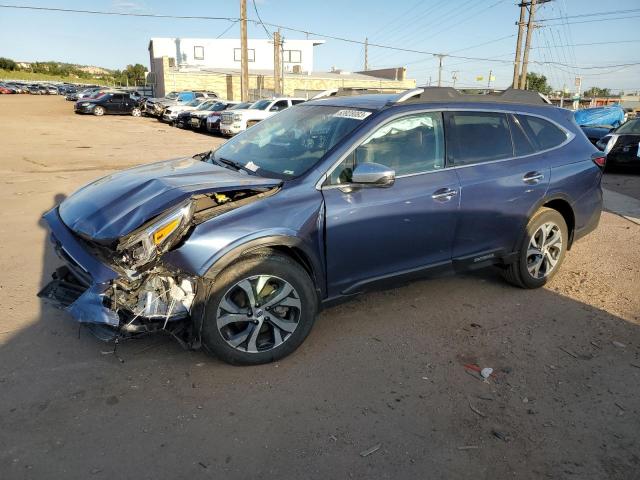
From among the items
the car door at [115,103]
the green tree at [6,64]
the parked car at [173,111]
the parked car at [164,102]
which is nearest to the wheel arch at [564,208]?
the parked car at [173,111]

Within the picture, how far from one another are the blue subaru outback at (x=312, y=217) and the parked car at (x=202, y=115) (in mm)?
20576

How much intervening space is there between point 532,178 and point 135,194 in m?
3.32

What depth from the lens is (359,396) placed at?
306cm

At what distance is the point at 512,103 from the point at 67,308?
160 inches

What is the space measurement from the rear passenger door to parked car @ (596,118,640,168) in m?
9.42

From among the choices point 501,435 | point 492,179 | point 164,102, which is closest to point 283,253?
point 501,435

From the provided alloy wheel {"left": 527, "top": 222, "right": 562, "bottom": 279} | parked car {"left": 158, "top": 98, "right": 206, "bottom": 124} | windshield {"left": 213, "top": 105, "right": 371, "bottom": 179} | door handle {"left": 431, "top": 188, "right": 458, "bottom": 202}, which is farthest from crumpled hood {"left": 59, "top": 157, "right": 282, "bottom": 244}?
parked car {"left": 158, "top": 98, "right": 206, "bottom": 124}

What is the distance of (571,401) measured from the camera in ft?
10.1

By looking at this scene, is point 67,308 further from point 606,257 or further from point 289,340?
point 606,257

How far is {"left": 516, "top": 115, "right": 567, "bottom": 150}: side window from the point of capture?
4.57 m

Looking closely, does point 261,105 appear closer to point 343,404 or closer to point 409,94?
point 409,94

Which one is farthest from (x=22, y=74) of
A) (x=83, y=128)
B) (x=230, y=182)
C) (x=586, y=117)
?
(x=230, y=182)

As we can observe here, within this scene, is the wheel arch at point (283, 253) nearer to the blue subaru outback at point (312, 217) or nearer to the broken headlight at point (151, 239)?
the blue subaru outback at point (312, 217)

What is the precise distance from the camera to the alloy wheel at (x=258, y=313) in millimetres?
3166
